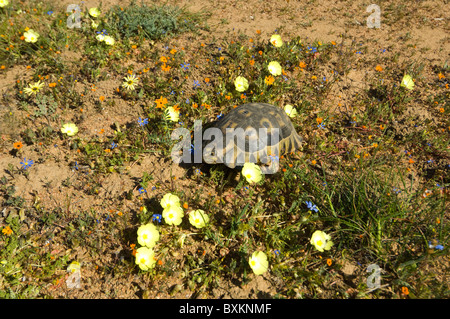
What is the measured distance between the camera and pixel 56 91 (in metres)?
4.95

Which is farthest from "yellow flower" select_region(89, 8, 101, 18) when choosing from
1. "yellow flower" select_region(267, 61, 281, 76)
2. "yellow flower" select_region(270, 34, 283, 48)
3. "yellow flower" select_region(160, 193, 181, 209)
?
"yellow flower" select_region(160, 193, 181, 209)

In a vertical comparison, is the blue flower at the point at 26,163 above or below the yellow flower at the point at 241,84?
below

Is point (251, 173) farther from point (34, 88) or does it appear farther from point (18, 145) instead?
point (34, 88)

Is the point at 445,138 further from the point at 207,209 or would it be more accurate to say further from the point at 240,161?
the point at 207,209

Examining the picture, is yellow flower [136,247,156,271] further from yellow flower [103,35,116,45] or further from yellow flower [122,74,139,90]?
yellow flower [103,35,116,45]

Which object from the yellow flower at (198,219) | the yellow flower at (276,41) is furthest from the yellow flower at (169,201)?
the yellow flower at (276,41)

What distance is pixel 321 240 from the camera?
3385 millimetres

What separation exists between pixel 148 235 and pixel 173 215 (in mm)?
360

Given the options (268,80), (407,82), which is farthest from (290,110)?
(407,82)

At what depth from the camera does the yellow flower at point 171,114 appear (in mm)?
4486

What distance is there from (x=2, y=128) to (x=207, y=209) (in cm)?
335

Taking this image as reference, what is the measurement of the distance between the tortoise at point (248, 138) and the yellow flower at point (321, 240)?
1152 mm

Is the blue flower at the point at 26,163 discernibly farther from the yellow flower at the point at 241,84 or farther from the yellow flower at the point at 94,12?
the yellow flower at the point at 94,12

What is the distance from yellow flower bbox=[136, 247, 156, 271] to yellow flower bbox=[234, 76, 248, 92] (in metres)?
3.04
